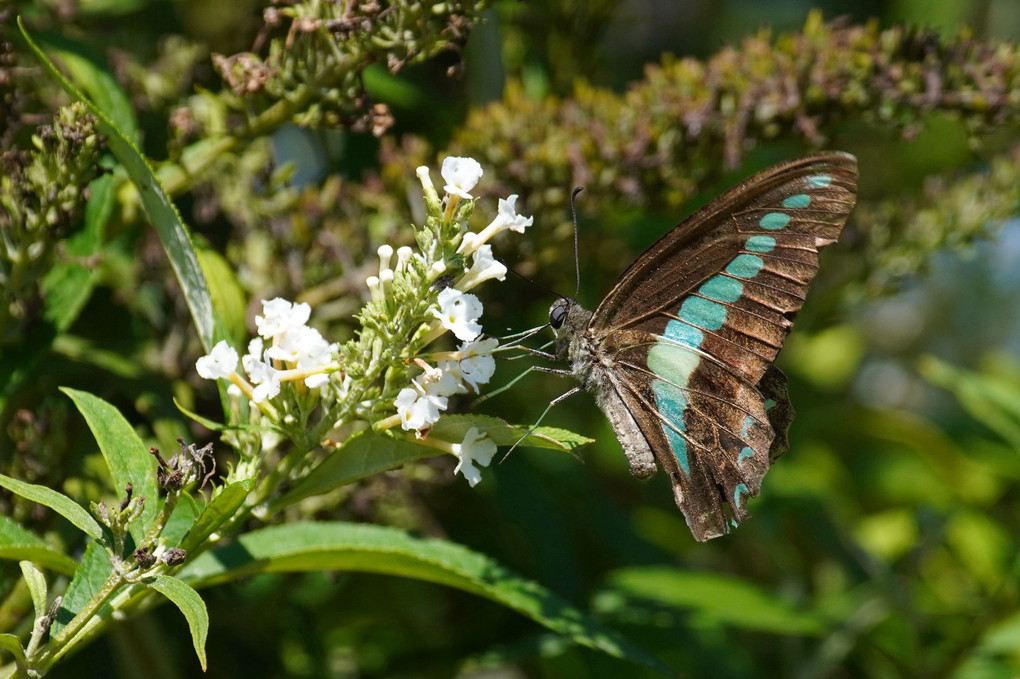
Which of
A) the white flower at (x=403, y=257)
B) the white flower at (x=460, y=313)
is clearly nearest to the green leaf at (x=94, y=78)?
the white flower at (x=403, y=257)

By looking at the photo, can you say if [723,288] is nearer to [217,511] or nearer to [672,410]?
[672,410]

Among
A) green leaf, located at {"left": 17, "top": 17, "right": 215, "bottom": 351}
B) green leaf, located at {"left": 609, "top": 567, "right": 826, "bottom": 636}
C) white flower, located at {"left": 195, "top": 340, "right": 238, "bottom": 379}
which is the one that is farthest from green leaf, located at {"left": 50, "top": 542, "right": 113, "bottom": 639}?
green leaf, located at {"left": 609, "top": 567, "right": 826, "bottom": 636}

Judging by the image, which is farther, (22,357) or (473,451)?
(22,357)

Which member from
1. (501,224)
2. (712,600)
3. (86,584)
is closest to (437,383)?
(501,224)

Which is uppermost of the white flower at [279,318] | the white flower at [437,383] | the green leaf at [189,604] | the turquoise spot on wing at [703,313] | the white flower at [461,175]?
the white flower at [461,175]

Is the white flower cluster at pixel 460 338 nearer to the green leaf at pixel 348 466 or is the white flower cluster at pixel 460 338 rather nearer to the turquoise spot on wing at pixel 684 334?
the green leaf at pixel 348 466

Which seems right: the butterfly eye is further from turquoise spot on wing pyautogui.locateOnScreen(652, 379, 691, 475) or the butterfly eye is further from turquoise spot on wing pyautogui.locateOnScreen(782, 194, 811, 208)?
turquoise spot on wing pyautogui.locateOnScreen(782, 194, 811, 208)

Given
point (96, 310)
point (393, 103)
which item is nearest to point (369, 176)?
point (393, 103)
